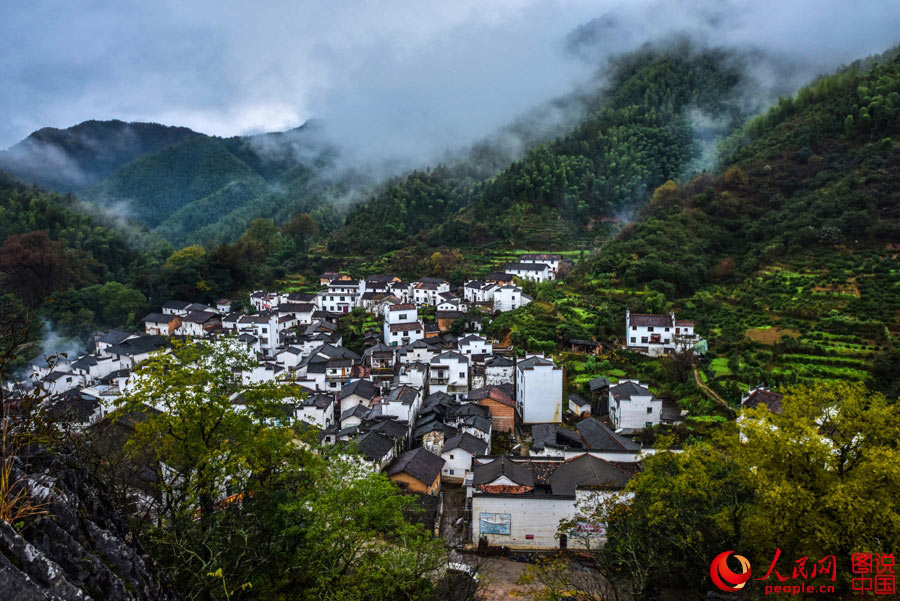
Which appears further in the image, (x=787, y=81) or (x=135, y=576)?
(x=787, y=81)

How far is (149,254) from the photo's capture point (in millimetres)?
55250

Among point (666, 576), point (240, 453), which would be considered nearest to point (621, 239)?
point (666, 576)

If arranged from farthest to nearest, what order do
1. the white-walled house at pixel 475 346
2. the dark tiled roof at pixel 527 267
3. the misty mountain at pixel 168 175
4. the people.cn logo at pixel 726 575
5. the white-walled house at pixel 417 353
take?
1. the misty mountain at pixel 168 175
2. the dark tiled roof at pixel 527 267
3. the white-walled house at pixel 475 346
4. the white-walled house at pixel 417 353
5. the people.cn logo at pixel 726 575

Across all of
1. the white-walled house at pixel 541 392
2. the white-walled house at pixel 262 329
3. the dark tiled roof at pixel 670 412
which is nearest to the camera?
the dark tiled roof at pixel 670 412

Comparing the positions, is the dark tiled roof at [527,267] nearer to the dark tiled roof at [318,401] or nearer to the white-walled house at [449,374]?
the white-walled house at [449,374]

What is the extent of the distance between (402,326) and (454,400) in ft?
31.0

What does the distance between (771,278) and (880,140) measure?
17.7 metres

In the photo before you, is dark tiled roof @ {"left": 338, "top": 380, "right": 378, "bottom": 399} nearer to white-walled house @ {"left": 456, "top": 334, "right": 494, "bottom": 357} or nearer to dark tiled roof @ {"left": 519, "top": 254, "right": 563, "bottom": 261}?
white-walled house @ {"left": 456, "top": 334, "right": 494, "bottom": 357}

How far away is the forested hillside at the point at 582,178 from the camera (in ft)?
184

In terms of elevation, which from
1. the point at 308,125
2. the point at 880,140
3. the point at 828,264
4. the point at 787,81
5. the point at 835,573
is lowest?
the point at 835,573

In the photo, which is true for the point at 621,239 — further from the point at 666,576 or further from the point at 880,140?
the point at 666,576

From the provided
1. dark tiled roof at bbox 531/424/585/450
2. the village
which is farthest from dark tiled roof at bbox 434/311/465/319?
dark tiled roof at bbox 531/424/585/450

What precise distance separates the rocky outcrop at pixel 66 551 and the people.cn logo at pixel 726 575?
9.64 meters

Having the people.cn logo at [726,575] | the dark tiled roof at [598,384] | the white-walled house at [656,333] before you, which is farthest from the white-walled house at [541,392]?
the people.cn logo at [726,575]
